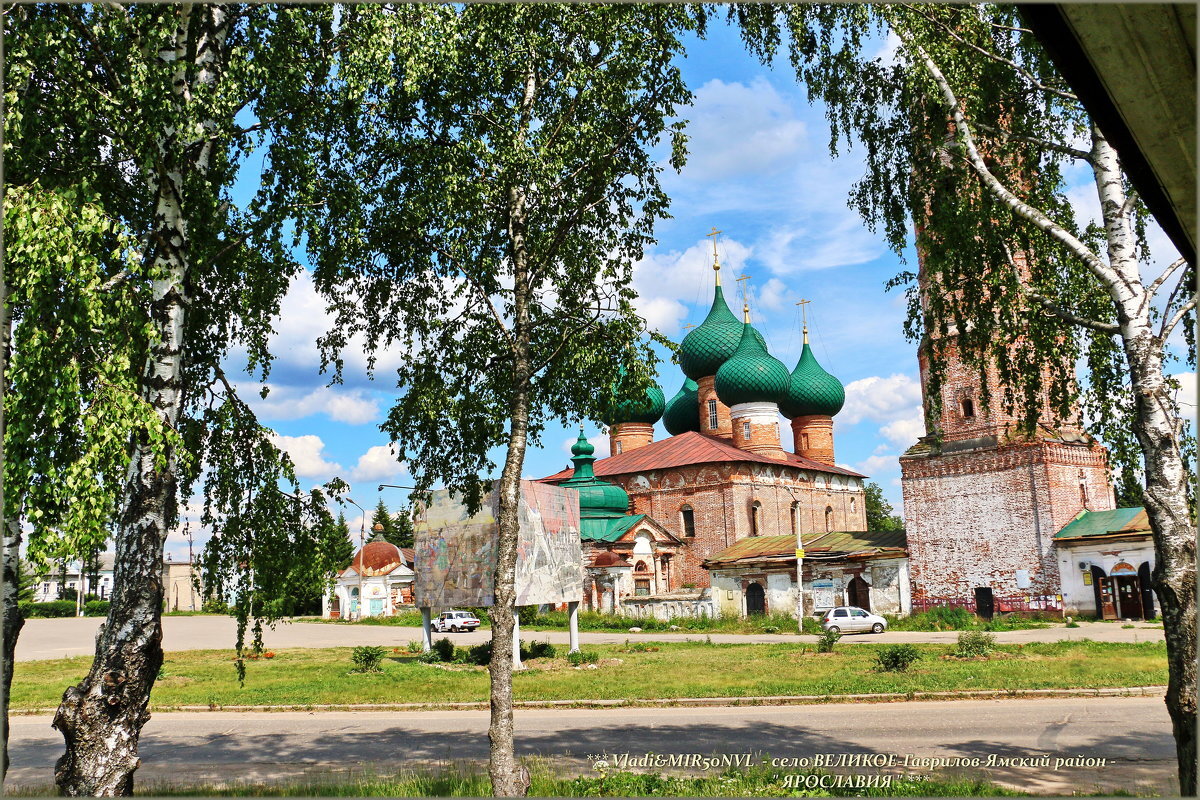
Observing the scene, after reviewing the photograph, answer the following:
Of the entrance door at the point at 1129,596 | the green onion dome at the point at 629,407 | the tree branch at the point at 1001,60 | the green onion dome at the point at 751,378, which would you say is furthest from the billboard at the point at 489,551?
the green onion dome at the point at 751,378

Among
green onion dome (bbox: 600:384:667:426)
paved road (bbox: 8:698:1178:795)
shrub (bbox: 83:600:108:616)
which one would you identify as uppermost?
green onion dome (bbox: 600:384:667:426)

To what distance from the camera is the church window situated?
4549 cm

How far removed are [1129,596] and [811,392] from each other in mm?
24910

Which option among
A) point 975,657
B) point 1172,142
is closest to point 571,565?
point 975,657

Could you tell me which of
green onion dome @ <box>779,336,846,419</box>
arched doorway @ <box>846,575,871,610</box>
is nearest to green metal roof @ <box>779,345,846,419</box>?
green onion dome @ <box>779,336,846,419</box>

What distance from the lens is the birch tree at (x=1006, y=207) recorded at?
7.79 meters

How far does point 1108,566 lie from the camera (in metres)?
29.6

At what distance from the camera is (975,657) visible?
19812mm

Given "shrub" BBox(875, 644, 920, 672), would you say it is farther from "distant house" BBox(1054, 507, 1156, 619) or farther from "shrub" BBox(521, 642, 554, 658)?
"distant house" BBox(1054, 507, 1156, 619)

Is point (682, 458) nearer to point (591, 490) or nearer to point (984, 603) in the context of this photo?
point (591, 490)

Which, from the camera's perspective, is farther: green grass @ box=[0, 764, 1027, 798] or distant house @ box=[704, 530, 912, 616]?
distant house @ box=[704, 530, 912, 616]

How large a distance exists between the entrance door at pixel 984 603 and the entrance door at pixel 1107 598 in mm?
3457

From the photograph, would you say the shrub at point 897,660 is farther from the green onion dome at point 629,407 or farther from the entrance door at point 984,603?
the entrance door at point 984,603

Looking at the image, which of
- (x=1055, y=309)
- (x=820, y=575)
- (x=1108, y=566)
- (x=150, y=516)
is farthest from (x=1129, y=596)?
(x=150, y=516)
